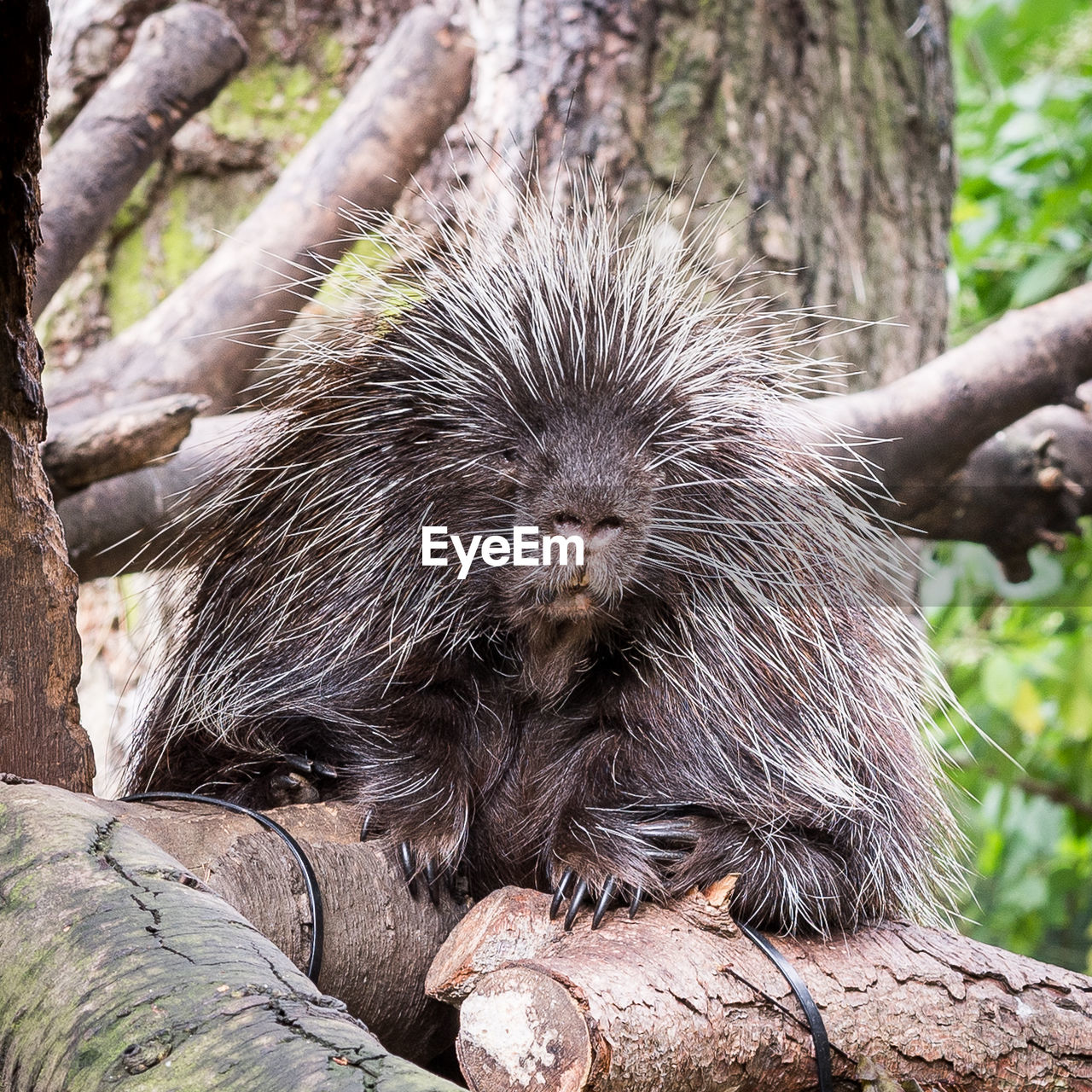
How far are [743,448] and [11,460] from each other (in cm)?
91

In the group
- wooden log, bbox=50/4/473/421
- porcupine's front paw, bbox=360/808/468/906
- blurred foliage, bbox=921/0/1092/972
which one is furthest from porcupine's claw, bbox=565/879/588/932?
blurred foliage, bbox=921/0/1092/972

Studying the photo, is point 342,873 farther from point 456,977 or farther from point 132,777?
point 132,777

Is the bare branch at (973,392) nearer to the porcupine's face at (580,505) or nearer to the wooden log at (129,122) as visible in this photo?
the porcupine's face at (580,505)

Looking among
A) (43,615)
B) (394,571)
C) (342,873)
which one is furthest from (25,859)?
(394,571)

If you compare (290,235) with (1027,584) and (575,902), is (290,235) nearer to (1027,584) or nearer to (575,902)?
(575,902)

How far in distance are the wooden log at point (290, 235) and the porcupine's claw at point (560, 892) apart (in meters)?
1.37

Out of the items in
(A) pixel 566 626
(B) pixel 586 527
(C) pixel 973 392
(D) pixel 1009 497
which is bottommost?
(A) pixel 566 626

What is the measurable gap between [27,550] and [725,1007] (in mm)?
778

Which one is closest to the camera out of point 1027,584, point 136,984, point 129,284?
point 136,984

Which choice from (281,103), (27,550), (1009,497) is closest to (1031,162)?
(1009,497)

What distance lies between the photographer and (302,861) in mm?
1146

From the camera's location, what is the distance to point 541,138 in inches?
100

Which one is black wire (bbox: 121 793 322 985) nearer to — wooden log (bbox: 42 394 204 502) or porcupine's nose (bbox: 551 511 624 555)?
porcupine's nose (bbox: 551 511 624 555)

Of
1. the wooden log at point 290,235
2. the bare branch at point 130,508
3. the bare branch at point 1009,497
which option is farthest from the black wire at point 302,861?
the bare branch at point 1009,497
